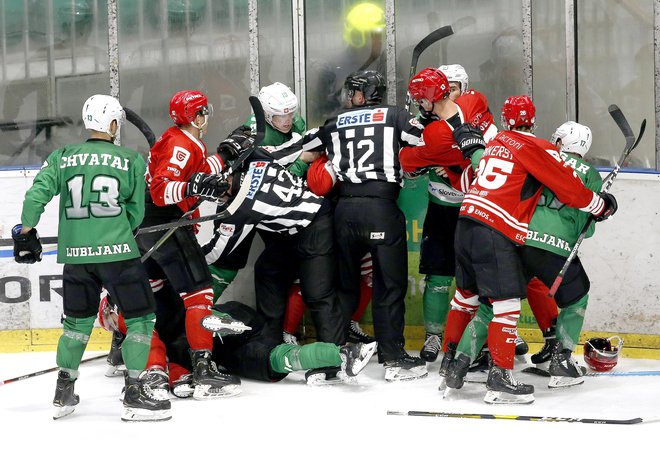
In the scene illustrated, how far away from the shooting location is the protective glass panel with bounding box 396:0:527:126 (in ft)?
17.6

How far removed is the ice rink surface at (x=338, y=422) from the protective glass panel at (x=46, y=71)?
1626 millimetres

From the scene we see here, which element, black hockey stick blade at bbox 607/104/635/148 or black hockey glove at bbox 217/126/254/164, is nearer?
black hockey stick blade at bbox 607/104/635/148

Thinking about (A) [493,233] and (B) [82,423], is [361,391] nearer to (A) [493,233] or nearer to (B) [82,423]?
(A) [493,233]

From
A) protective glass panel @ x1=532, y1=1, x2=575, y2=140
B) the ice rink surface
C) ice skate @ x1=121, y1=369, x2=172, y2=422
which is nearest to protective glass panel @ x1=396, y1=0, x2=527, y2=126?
protective glass panel @ x1=532, y1=1, x2=575, y2=140

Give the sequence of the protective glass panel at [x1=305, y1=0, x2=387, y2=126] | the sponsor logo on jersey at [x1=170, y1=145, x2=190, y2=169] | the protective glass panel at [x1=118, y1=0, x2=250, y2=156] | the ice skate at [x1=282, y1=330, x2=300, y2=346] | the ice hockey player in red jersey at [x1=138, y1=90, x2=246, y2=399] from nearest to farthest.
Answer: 1. the ice hockey player in red jersey at [x1=138, y1=90, x2=246, y2=399]
2. the sponsor logo on jersey at [x1=170, y1=145, x2=190, y2=169]
3. the ice skate at [x1=282, y1=330, x2=300, y2=346]
4. the protective glass panel at [x1=305, y1=0, x2=387, y2=126]
5. the protective glass panel at [x1=118, y1=0, x2=250, y2=156]

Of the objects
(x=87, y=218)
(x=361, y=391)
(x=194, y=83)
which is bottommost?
(x=361, y=391)

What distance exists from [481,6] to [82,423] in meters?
2.96

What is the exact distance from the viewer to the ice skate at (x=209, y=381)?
4.28m

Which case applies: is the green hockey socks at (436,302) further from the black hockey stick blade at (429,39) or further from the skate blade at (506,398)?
the black hockey stick blade at (429,39)

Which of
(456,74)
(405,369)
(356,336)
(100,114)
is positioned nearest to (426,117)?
(456,74)

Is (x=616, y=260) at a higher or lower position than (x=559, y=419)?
higher

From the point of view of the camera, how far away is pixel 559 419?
12.2 feet

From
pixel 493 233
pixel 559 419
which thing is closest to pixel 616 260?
pixel 493 233

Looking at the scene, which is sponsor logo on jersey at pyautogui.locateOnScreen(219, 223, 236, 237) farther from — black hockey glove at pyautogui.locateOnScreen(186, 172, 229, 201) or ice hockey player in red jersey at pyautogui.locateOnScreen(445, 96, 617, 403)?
ice hockey player in red jersey at pyautogui.locateOnScreen(445, 96, 617, 403)
